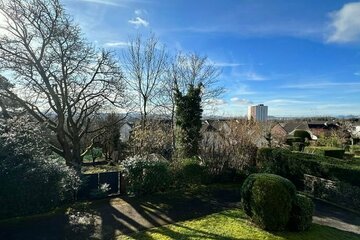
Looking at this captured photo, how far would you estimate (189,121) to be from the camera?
14273mm

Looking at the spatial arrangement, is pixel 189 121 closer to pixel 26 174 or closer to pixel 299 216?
pixel 299 216

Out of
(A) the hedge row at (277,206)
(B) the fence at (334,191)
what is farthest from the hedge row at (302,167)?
(A) the hedge row at (277,206)

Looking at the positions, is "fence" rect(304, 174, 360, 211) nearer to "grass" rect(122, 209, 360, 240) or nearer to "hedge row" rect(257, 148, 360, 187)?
"hedge row" rect(257, 148, 360, 187)

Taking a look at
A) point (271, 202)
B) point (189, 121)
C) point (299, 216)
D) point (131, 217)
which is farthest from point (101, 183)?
point (299, 216)

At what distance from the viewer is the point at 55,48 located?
12.3 m

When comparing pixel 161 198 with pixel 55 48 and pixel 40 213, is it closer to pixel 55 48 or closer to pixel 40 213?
pixel 40 213

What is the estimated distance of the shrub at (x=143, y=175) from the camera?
10.1m

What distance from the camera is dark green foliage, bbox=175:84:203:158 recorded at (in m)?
13.9

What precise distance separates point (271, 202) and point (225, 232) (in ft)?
4.43

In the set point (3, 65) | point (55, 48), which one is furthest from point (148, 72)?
point (3, 65)

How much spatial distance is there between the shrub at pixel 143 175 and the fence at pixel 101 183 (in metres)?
0.54

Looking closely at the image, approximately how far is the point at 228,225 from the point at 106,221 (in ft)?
11.0

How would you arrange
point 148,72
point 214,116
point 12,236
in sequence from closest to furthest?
point 12,236 < point 148,72 < point 214,116

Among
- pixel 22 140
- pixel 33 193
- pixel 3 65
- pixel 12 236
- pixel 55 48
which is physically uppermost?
pixel 55 48
